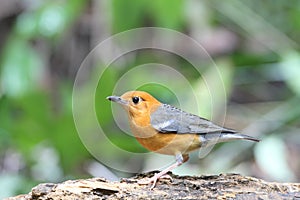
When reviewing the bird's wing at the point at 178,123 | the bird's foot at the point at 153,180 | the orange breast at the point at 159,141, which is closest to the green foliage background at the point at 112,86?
the bird's wing at the point at 178,123

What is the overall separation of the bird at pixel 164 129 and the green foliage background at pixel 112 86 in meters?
1.49

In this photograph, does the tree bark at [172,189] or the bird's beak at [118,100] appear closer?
the tree bark at [172,189]

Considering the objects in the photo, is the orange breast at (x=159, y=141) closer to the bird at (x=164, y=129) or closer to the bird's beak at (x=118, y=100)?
the bird at (x=164, y=129)

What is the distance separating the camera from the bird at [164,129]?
3385 mm

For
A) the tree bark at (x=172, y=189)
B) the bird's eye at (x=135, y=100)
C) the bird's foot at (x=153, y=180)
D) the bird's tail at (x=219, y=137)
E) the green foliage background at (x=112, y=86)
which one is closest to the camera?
the tree bark at (x=172, y=189)

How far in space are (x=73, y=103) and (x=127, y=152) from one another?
62 cm

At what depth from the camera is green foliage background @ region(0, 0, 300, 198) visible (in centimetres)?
525

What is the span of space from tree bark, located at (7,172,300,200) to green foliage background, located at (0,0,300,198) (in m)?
1.76

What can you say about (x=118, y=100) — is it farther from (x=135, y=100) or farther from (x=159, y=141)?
(x=159, y=141)

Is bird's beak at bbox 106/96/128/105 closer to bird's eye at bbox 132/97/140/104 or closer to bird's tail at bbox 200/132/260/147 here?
bird's eye at bbox 132/97/140/104

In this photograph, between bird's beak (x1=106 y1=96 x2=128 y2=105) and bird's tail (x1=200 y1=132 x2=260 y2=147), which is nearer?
bird's beak (x1=106 y1=96 x2=128 y2=105)

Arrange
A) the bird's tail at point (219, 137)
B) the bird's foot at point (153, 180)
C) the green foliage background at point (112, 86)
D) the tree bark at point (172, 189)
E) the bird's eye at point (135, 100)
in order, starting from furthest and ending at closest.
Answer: the green foliage background at point (112, 86) < the bird's tail at point (219, 137) < the bird's eye at point (135, 100) < the bird's foot at point (153, 180) < the tree bark at point (172, 189)

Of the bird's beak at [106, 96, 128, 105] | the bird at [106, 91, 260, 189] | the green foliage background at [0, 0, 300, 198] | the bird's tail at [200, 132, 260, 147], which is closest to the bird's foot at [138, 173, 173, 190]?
the bird at [106, 91, 260, 189]

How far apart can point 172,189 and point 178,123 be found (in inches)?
16.6
